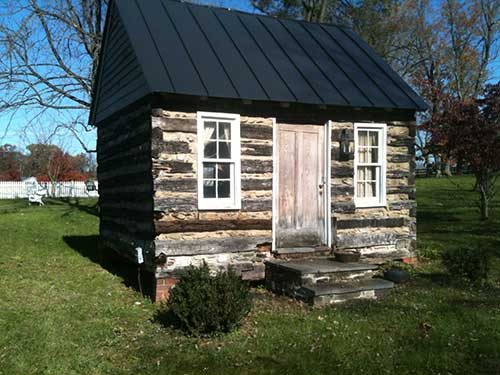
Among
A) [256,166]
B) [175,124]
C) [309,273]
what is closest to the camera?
[309,273]

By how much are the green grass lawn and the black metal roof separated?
3445 millimetres

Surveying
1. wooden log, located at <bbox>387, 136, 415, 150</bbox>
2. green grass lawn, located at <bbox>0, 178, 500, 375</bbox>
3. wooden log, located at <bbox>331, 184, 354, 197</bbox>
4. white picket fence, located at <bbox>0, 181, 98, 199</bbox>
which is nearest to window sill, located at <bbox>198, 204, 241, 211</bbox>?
green grass lawn, located at <bbox>0, 178, 500, 375</bbox>

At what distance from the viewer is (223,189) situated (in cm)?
856

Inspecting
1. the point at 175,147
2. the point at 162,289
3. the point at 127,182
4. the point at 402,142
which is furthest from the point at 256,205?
the point at 402,142

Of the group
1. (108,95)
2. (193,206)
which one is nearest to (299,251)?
(193,206)

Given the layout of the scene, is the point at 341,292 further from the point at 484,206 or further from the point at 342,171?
the point at 484,206

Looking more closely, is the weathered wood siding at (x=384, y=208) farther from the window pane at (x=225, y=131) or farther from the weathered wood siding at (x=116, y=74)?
the weathered wood siding at (x=116, y=74)

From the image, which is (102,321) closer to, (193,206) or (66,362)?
(66,362)

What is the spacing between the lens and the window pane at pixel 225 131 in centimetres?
848

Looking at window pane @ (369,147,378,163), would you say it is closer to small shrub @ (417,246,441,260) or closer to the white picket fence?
small shrub @ (417,246,441,260)

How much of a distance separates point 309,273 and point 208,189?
2214 mm

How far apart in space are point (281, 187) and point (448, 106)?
8.51m

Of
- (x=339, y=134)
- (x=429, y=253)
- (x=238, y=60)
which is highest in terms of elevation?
(x=238, y=60)

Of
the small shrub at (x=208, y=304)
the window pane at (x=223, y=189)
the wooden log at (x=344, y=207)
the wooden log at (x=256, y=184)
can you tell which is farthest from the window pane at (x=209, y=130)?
the small shrub at (x=208, y=304)
